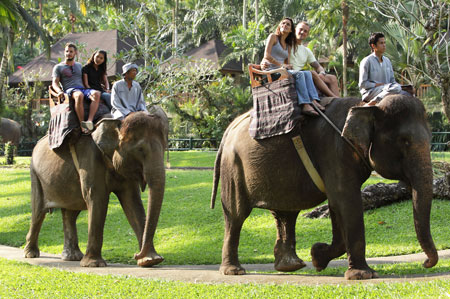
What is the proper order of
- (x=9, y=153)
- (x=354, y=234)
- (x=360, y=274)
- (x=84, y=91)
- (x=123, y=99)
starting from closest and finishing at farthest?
(x=360, y=274)
(x=354, y=234)
(x=123, y=99)
(x=84, y=91)
(x=9, y=153)

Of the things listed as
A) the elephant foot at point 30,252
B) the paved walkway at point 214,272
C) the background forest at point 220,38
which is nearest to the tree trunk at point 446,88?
the background forest at point 220,38

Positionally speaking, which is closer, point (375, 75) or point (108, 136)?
point (375, 75)

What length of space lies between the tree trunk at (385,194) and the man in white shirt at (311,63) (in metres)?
4.21

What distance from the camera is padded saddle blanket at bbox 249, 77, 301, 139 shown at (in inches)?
290

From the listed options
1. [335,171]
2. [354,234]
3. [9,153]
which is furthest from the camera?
[9,153]

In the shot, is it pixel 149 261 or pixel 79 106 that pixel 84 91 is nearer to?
pixel 79 106

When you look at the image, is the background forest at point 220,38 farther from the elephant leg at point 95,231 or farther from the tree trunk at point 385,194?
the elephant leg at point 95,231

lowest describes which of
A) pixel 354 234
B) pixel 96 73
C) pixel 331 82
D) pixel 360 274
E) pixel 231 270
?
pixel 231 270

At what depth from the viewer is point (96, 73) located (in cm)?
1026

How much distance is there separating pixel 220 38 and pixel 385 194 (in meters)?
38.9

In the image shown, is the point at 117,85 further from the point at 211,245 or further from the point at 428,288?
the point at 428,288

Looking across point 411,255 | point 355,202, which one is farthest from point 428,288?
point 411,255

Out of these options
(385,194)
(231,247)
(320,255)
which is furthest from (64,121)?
(385,194)

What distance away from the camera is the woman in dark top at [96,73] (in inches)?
397
